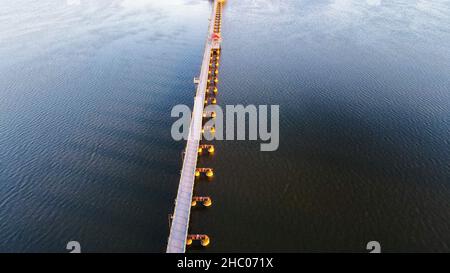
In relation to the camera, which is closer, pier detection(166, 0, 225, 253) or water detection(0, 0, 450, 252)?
pier detection(166, 0, 225, 253)

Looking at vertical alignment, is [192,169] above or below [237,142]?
below

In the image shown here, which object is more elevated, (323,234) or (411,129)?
(411,129)

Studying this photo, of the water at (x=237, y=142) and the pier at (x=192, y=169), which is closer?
the pier at (x=192, y=169)

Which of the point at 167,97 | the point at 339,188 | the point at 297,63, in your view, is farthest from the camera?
the point at 297,63

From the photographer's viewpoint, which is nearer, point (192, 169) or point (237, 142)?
point (192, 169)

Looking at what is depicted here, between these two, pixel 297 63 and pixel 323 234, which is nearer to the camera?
pixel 323 234
